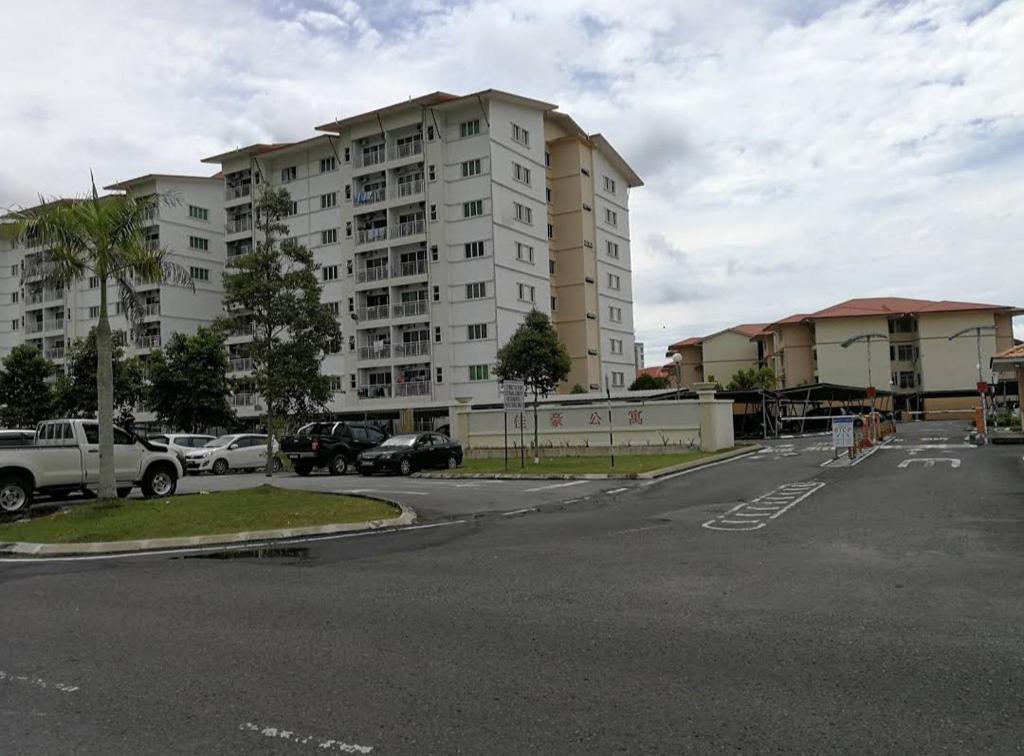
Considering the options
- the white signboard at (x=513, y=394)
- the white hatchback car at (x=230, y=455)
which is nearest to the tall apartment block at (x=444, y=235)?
the white hatchback car at (x=230, y=455)

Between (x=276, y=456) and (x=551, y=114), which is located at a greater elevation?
(x=551, y=114)

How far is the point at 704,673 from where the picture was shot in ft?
17.1

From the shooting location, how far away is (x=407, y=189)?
56781 mm

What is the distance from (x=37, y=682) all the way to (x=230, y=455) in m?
28.1

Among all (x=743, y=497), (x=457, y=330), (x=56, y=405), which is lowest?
(x=743, y=497)

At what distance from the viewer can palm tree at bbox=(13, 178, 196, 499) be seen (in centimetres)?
1497

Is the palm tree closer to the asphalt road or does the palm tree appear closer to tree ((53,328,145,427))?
the asphalt road

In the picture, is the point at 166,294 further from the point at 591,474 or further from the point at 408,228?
the point at 591,474

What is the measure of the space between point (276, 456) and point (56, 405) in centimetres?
2424

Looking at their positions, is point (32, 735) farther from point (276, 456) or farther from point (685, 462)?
point (276, 456)

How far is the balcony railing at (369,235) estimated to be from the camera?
5772 centimetres

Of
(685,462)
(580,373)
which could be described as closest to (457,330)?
(580,373)

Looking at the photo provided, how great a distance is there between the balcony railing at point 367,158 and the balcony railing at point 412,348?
43.3ft

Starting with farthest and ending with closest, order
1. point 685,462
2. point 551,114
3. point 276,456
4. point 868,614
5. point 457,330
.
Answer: point 551,114
point 457,330
point 276,456
point 685,462
point 868,614
